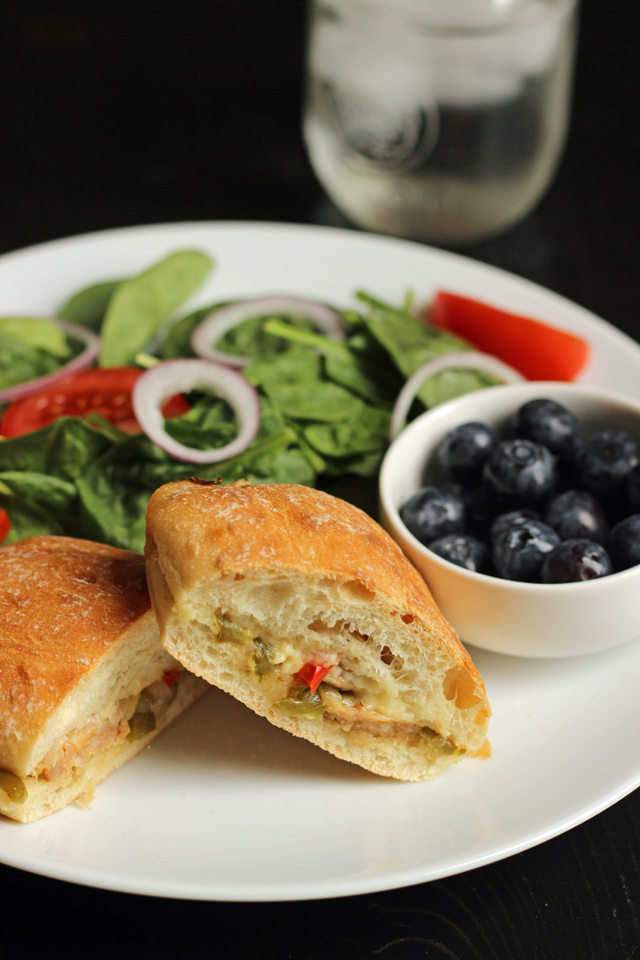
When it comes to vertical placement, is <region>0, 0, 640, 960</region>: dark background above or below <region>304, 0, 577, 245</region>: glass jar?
below

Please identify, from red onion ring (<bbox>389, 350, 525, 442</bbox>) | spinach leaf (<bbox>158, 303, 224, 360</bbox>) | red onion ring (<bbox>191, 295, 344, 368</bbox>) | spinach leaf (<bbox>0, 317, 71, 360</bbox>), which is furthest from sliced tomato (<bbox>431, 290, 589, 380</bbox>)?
spinach leaf (<bbox>0, 317, 71, 360</bbox>)

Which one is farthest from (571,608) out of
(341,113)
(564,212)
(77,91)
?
(77,91)

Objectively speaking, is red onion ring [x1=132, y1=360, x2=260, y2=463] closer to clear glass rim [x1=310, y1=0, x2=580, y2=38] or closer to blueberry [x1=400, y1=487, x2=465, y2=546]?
blueberry [x1=400, y1=487, x2=465, y2=546]

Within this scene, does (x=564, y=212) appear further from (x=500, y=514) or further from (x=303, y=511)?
(x=303, y=511)

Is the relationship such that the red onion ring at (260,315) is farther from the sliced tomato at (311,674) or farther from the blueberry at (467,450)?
the sliced tomato at (311,674)

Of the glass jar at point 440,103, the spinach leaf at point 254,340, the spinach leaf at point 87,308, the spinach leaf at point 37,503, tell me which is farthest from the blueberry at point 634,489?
the spinach leaf at point 87,308

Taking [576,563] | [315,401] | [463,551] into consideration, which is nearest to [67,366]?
[315,401]
